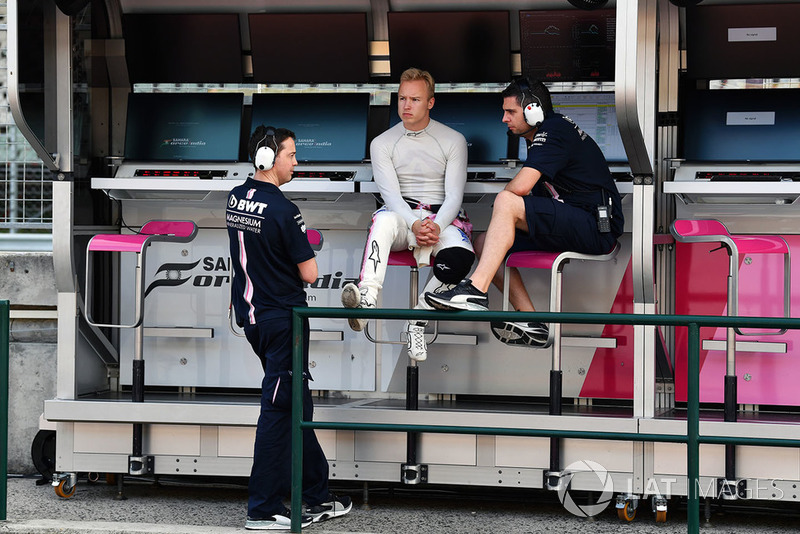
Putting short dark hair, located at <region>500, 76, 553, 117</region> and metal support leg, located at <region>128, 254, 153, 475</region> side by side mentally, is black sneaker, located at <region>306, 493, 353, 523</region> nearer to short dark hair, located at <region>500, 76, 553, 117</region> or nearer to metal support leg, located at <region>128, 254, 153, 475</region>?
metal support leg, located at <region>128, 254, 153, 475</region>

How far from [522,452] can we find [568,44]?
2040 millimetres

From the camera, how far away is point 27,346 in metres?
5.78

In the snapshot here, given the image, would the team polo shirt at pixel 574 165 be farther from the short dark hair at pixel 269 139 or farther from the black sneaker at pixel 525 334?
the short dark hair at pixel 269 139

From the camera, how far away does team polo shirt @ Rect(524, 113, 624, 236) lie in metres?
4.79

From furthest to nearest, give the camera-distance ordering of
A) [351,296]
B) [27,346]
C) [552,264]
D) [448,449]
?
[27,346]
[448,449]
[552,264]
[351,296]

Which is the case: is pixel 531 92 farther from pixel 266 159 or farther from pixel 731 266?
pixel 266 159

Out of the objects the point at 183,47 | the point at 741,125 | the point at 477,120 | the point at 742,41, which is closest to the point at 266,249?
the point at 477,120

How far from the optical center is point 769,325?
3.59m

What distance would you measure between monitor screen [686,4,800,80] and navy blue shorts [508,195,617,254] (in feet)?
3.51

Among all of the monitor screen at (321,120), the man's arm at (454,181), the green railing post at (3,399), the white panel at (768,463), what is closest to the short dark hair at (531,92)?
the man's arm at (454,181)

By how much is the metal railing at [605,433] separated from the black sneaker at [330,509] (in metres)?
0.43

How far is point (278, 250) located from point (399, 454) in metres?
1.16

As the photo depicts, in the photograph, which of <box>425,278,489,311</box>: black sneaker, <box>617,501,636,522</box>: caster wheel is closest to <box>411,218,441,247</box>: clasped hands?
<box>425,278,489,311</box>: black sneaker

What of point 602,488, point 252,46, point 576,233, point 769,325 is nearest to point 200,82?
point 252,46
